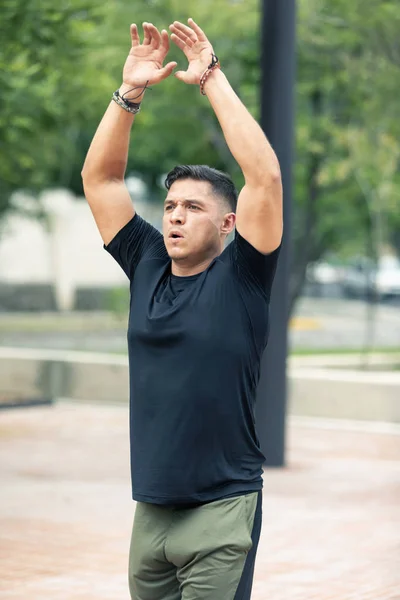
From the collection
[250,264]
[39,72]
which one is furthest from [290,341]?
[250,264]

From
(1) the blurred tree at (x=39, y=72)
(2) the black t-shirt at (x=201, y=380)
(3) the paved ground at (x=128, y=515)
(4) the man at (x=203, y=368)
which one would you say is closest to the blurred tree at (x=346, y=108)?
(1) the blurred tree at (x=39, y=72)

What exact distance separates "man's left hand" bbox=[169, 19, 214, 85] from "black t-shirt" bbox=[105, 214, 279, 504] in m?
0.48

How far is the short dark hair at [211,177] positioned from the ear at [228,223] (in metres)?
0.03

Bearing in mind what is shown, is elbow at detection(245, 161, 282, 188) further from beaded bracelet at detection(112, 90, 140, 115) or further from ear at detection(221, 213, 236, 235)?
beaded bracelet at detection(112, 90, 140, 115)

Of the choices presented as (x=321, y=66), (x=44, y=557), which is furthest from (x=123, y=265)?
(x=321, y=66)

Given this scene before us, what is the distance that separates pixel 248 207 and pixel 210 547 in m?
0.91

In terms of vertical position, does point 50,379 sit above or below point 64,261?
below

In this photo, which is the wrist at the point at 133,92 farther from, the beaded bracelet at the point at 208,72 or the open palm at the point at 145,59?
the beaded bracelet at the point at 208,72

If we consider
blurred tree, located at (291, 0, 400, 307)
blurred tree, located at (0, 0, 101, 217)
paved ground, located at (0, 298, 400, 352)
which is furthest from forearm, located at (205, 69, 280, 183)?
paved ground, located at (0, 298, 400, 352)

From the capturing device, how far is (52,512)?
8.49 metres

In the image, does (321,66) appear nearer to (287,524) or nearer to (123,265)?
(287,524)

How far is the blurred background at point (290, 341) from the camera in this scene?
7.79 m

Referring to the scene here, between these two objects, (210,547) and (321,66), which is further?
(321,66)

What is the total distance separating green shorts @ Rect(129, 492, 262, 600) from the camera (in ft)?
11.0
